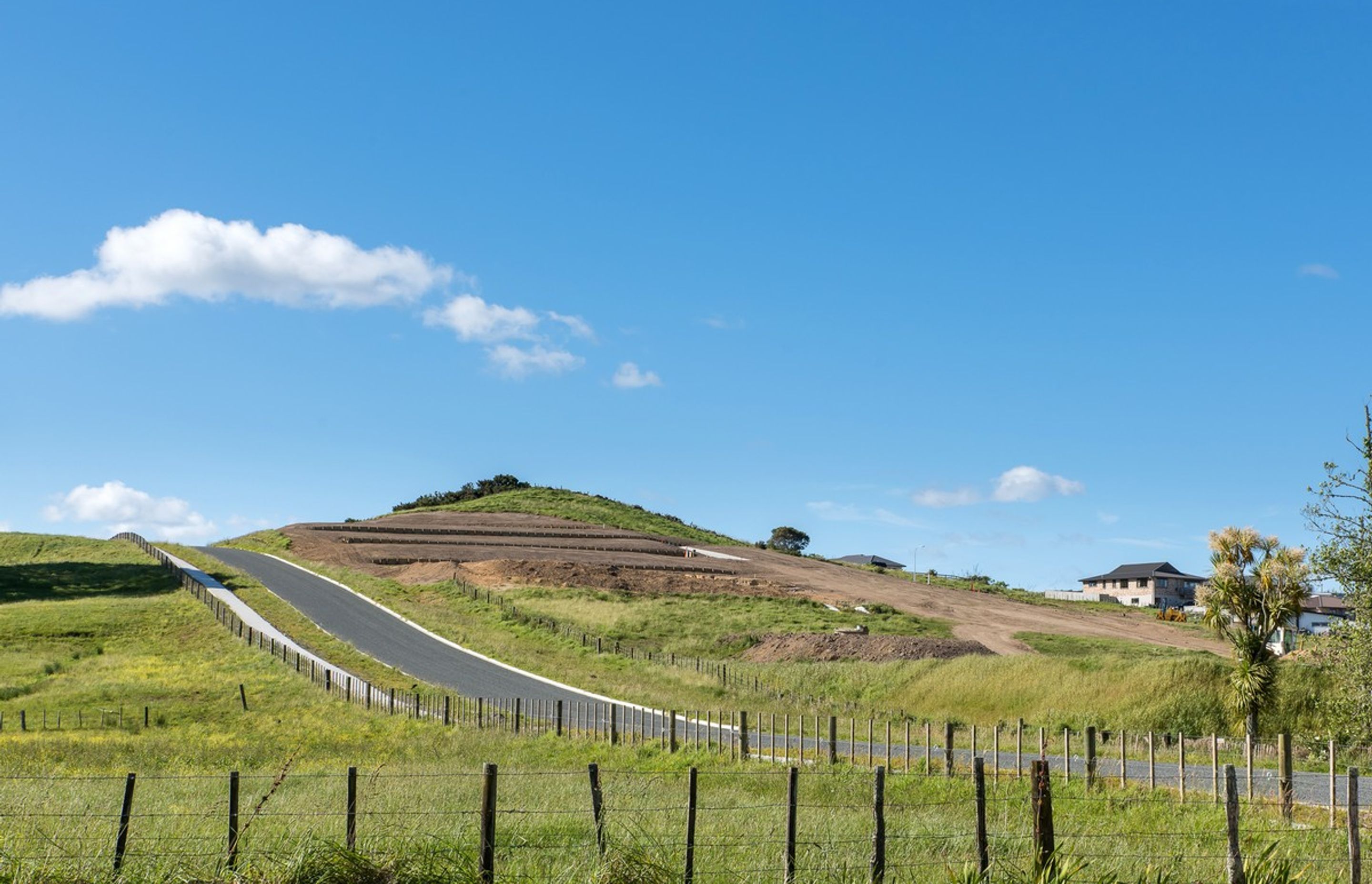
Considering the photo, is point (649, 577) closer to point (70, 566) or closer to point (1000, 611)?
point (1000, 611)

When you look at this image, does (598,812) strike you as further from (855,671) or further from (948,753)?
(855,671)

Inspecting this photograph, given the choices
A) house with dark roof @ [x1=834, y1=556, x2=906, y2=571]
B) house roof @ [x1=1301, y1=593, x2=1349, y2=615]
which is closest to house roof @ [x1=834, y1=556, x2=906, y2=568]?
house with dark roof @ [x1=834, y1=556, x2=906, y2=571]

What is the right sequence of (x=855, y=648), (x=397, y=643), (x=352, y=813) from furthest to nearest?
(x=397, y=643) → (x=855, y=648) → (x=352, y=813)

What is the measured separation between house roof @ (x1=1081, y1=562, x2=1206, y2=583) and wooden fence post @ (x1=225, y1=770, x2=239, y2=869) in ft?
450

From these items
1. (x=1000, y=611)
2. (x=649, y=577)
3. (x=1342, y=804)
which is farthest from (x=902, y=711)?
(x=649, y=577)

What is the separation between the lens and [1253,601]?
38406mm

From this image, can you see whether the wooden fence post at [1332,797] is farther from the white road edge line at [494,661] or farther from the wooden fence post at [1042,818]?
the white road edge line at [494,661]

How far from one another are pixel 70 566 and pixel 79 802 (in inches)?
3249

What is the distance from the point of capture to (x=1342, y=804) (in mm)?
22922

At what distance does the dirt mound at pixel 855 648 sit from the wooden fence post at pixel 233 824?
1809 inches

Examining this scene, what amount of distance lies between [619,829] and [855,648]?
46206mm

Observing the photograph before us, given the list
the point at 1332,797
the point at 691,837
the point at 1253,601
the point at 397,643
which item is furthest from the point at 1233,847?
the point at 397,643

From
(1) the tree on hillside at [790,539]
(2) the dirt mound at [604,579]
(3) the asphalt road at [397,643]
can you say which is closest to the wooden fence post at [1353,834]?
(3) the asphalt road at [397,643]

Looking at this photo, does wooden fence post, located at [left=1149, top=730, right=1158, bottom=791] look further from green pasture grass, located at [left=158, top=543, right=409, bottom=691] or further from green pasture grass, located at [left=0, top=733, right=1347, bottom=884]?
green pasture grass, located at [left=158, top=543, right=409, bottom=691]
